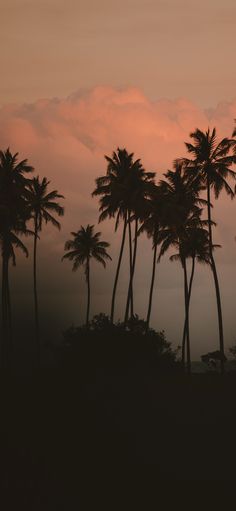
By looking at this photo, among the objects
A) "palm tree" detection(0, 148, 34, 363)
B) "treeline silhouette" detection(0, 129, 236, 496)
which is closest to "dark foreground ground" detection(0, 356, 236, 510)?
"treeline silhouette" detection(0, 129, 236, 496)

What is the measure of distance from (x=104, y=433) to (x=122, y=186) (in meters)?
36.1

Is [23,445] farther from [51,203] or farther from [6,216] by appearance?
[51,203]

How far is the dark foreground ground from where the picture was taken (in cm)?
4156

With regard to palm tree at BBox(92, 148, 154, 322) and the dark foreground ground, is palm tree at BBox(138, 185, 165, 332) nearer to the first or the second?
palm tree at BBox(92, 148, 154, 322)

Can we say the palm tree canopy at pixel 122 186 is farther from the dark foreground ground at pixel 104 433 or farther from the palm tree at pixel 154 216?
the dark foreground ground at pixel 104 433

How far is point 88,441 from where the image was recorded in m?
47.8

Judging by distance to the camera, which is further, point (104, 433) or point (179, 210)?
point (179, 210)

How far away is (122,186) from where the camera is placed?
8200 centimetres

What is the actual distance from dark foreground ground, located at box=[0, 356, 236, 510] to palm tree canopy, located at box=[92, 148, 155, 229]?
2293 centimetres

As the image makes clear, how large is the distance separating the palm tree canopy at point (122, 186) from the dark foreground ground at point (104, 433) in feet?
75.2

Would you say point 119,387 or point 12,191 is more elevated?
point 12,191

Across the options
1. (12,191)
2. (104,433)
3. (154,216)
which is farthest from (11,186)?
(104,433)

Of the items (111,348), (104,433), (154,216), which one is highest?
(154,216)

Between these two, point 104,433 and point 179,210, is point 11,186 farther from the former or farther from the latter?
point 104,433
